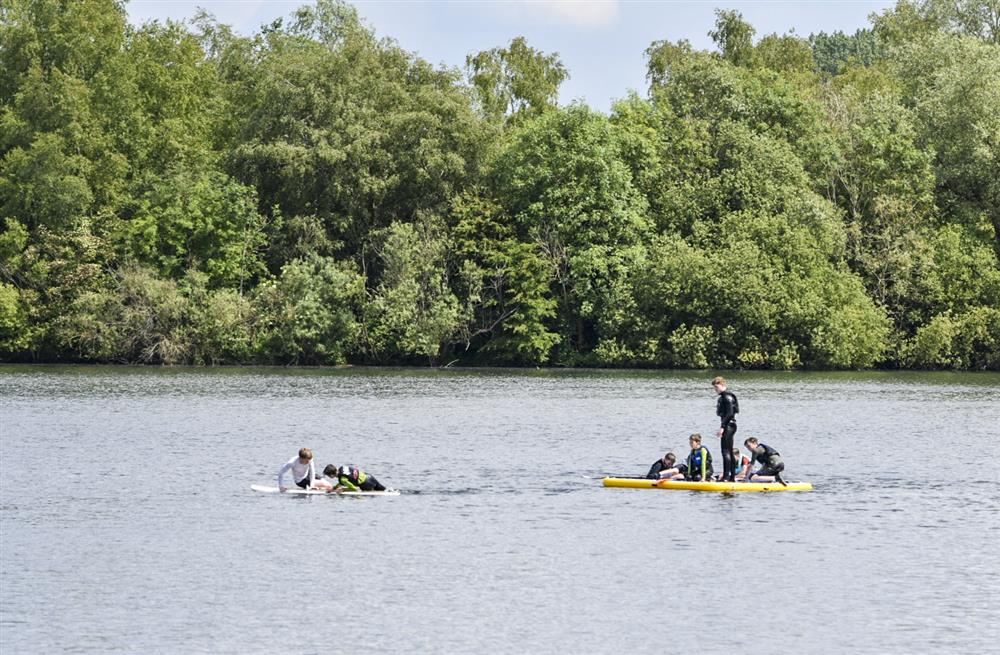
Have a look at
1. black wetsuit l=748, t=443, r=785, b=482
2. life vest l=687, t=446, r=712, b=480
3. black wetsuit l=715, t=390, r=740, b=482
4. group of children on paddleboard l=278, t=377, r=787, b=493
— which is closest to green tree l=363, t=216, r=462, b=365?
group of children on paddleboard l=278, t=377, r=787, b=493

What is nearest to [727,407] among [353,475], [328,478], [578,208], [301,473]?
[353,475]

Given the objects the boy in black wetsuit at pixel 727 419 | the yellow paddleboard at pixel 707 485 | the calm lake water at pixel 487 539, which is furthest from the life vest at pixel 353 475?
the boy in black wetsuit at pixel 727 419

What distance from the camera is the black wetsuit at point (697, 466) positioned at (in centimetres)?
4472

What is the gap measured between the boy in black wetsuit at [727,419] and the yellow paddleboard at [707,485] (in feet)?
1.48

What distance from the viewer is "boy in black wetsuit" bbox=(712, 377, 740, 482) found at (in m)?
43.5

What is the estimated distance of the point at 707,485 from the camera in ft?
146

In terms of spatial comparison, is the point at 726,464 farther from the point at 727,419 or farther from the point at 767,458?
the point at 727,419

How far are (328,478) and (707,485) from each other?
10651mm

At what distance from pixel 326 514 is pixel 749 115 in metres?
80.1

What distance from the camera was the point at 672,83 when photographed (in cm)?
11794

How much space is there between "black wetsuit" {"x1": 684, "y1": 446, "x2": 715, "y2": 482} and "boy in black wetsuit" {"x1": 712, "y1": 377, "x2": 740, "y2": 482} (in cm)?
47

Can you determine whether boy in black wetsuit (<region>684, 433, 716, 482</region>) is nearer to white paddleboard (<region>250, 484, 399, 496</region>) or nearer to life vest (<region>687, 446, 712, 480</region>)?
life vest (<region>687, 446, 712, 480</region>)

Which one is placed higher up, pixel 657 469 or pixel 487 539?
pixel 657 469

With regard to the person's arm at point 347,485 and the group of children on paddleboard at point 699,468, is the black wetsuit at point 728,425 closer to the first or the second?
the group of children on paddleboard at point 699,468
